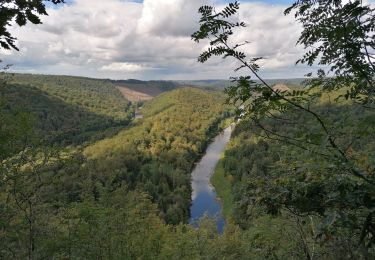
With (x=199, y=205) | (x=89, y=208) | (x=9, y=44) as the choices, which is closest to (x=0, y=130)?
(x=9, y=44)

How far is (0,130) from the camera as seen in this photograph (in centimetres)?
1077

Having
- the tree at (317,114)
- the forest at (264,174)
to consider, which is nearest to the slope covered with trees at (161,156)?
the forest at (264,174)

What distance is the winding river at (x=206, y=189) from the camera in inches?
3053

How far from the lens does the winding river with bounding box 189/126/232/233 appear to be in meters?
77.6

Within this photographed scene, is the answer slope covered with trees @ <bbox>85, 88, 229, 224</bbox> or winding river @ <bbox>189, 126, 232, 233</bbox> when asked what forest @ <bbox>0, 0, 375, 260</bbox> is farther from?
slope covered with trees @ <bbox>85, 88, 229, 224</bbox>

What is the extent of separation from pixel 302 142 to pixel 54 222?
16044 mm

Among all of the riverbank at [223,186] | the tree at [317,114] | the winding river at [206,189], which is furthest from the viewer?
the riverbank at [223,186]

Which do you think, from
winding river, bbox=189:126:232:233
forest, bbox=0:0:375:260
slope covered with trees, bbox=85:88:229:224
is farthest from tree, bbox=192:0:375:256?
slope covered with trees, bbox=85:88:229:224

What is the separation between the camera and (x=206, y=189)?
9719 cm

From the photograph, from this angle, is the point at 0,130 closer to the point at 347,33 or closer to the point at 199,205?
the point at 347,33

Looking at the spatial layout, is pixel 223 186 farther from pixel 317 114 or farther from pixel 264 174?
pixel 317 114

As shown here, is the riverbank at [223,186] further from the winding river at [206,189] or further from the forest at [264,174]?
the forest at [264,174]

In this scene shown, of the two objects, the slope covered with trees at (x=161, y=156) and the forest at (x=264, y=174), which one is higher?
the forest at (x=264, y=174)

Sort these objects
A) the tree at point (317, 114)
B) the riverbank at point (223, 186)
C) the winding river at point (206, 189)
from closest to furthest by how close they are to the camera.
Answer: the tree at point (317, 114)
the winding river at point (206, 189)
the riverbank at point (223, 186)
